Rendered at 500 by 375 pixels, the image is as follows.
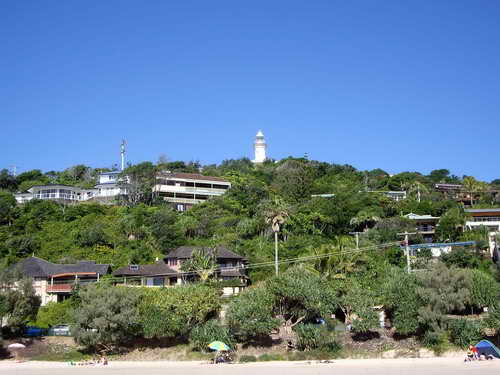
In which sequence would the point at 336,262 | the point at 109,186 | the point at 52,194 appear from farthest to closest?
1. the point at 109,186
2. the point at 52,194
3. the point at 336,262

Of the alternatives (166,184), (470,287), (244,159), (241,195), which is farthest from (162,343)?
(244,159)

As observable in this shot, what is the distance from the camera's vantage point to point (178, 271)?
56125mm

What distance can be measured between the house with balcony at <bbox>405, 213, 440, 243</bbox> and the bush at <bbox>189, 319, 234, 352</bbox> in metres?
33.8

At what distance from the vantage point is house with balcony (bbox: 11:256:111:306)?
53.6 meters

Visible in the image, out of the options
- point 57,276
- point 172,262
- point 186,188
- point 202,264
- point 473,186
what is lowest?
point 57,276

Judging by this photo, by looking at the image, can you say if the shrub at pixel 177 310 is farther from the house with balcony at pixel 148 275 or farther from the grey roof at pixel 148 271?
the grey roof at pixel 148 271

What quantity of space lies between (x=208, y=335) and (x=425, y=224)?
39574 mm

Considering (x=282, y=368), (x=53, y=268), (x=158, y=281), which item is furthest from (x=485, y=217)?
(x=53, y=268)

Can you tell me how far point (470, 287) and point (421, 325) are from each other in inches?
172

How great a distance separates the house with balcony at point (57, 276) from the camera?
53594 millimetres

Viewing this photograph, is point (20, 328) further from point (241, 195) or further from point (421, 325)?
point (241, 195)

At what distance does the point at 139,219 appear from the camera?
223 feet

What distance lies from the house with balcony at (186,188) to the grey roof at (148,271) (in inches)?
1018

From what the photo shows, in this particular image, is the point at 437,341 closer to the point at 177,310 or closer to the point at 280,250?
the point at 177,310
